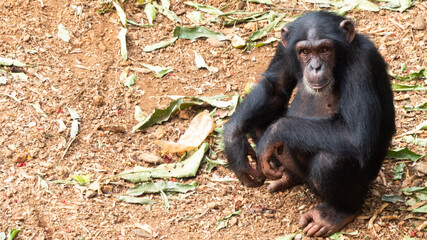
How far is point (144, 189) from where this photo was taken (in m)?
7.66

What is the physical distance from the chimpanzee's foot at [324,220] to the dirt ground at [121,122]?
0.14 metres

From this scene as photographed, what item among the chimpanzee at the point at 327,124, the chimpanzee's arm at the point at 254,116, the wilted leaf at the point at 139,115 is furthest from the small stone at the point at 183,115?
the chimpanzee at the point at 327,124

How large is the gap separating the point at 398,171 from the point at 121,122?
3737 mm

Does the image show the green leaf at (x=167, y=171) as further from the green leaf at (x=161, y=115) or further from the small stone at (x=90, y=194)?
the green leaf at (x=161, y=115)

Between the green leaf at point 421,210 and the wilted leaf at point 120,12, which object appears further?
the wilted leaf at point 120,12

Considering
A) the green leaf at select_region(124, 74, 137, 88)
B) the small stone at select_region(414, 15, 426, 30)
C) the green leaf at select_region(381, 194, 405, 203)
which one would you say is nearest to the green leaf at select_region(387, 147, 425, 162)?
the green leaf at select_region(381, 194, 405, 203)

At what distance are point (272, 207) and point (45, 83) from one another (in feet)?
13.0

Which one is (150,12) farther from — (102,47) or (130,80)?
(130,80)

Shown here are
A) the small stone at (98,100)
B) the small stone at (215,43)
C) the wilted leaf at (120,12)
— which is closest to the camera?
the small stone at (98,100)

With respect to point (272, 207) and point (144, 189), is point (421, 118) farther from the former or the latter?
point (144, 189)

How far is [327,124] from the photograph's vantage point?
660cm

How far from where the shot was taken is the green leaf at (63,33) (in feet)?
32.7

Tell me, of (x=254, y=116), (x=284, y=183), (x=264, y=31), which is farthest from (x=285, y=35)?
(x=264, y=31)

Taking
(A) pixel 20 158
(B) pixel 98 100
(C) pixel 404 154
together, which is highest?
(C) pixel 404 154
